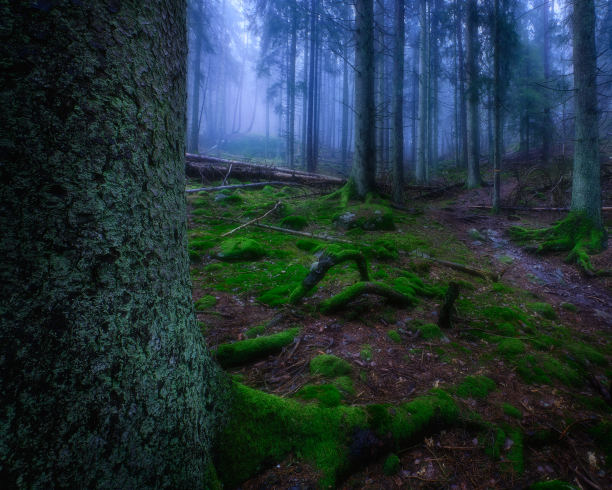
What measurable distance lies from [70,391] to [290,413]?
123 centimetres

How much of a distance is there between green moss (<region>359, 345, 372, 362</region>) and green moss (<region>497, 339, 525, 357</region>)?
1458 mm

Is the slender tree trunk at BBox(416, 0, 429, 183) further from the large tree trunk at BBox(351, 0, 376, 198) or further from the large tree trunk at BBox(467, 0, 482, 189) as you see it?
the large tree trunk at BBox(351, 0, 376, 198)

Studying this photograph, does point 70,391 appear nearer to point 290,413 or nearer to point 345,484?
point 290,413

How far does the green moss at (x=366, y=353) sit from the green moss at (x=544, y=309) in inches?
125

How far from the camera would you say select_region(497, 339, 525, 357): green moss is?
294 centimetres

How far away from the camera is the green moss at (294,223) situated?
23.9 ft

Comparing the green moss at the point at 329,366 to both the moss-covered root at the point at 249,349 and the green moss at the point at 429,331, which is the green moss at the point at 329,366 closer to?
the moss-covered root at the point at 249,349

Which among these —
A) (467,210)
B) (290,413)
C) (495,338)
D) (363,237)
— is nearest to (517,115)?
(467,210)

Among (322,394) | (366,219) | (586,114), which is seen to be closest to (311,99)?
(366,219)

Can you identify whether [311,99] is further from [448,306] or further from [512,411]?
[512,411]

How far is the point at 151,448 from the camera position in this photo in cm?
103

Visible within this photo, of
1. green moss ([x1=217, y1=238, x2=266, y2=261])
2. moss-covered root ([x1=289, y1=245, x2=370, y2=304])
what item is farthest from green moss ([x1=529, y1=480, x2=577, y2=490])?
green moss ([x1=217, y1=238, x2=266, y2=261])

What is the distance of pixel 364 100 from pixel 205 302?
318 inches

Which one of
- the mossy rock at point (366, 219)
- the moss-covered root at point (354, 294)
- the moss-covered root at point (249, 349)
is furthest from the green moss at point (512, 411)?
the mossy rock at point (366, 219)
